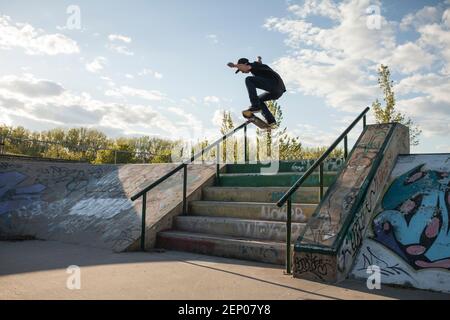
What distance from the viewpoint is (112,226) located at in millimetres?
7469

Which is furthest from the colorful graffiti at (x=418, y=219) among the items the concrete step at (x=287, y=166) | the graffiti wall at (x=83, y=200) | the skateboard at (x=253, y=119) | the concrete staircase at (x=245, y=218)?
the graffiti wall at (x=83, y=200)

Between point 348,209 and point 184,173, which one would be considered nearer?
point 348,209

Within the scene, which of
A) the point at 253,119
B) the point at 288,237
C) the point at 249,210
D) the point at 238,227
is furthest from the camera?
the point at 253,119

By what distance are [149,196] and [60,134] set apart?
5281 centimetres

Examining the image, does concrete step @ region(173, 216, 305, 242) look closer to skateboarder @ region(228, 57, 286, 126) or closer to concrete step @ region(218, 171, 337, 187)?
concrete step @ region(218, 171, 337, 187)

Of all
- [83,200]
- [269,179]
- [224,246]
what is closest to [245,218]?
[224,246]

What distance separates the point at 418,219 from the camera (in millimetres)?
5082

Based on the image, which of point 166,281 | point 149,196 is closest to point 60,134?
point 149,196

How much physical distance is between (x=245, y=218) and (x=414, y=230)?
2694 mm

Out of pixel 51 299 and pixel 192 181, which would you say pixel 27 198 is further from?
pixel 51 299

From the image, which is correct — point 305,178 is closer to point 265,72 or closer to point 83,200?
point 265,72

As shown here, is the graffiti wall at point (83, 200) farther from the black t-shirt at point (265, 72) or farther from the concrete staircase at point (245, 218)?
the black t-shirt at point (265, 72)

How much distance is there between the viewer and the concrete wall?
4500 millimetres

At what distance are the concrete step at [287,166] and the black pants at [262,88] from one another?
4.65ft
